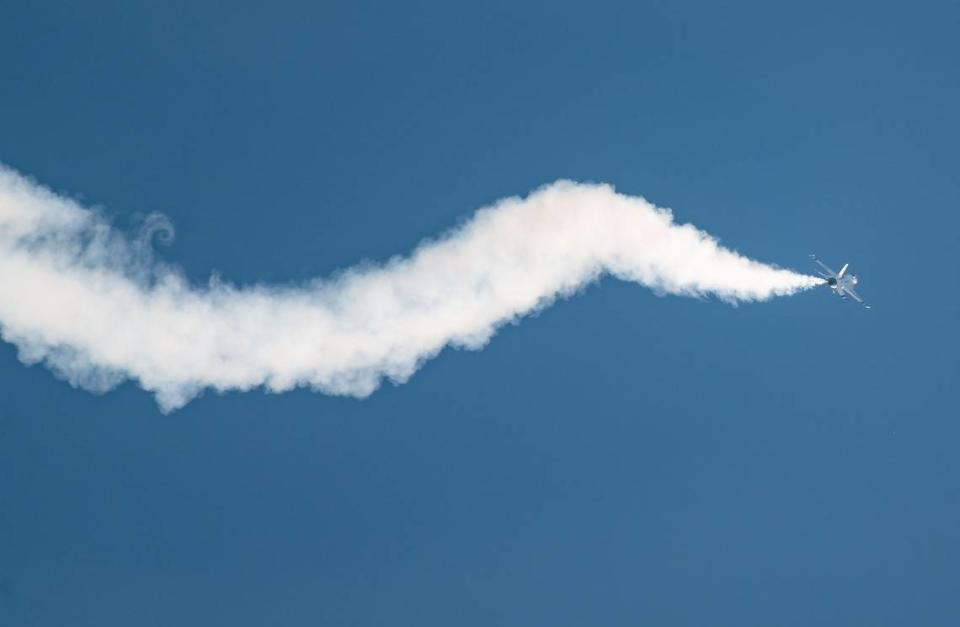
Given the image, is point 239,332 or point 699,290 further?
point 699,290

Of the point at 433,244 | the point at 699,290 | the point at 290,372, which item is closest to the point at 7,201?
the point at 290,372

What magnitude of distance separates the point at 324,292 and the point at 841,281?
58.1ft

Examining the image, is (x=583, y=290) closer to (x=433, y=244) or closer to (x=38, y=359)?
(x=433, y=244)

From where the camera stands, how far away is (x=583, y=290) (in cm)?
4356

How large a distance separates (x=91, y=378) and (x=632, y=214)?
58.5ft

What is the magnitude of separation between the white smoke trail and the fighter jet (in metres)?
0.56

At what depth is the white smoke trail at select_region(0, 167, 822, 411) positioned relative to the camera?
127 feet

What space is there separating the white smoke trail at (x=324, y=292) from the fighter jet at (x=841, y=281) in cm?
56

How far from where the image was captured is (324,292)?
4112 cm

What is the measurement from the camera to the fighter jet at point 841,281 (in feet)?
147

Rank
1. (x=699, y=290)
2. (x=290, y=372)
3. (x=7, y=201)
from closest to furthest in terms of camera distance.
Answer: (x=7, y=201), (x=290, y=372), (x=699, y=290)

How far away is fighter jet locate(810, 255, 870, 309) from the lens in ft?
147

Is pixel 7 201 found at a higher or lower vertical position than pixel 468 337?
higher

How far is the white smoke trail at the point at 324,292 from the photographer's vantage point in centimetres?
3875
